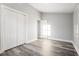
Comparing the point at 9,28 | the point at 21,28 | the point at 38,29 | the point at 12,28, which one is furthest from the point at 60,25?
the point at 9,28

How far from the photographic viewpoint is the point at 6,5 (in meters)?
3.59

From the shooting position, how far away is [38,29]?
26.1ft

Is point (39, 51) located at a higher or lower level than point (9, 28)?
lower

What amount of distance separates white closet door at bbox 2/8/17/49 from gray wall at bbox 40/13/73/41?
4.15 meters

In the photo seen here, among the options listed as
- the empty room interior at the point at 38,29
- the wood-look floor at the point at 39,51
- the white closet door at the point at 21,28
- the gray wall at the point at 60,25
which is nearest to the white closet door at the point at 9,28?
the empty room interior at the point at 38,29

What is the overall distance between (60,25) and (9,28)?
16.1 feet

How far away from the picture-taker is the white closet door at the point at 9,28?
3.63 m

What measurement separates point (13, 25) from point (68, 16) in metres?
5.02

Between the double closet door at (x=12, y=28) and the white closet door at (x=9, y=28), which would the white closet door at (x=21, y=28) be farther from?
the white closet door at (x=9, y=28)

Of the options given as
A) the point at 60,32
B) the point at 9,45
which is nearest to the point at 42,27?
the point at 60,32

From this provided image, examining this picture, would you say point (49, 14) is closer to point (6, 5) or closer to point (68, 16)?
point (68, 16)

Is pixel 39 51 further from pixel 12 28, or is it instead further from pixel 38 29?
pixel 38 29

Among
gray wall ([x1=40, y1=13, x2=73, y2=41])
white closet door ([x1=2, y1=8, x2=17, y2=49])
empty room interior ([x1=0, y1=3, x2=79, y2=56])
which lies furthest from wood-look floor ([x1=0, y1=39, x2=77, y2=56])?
gray wall ([x1=40, y1=13, x2=73, y2=41])

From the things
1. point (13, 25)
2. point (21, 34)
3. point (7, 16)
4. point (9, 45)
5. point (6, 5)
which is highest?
point (6, 5)
